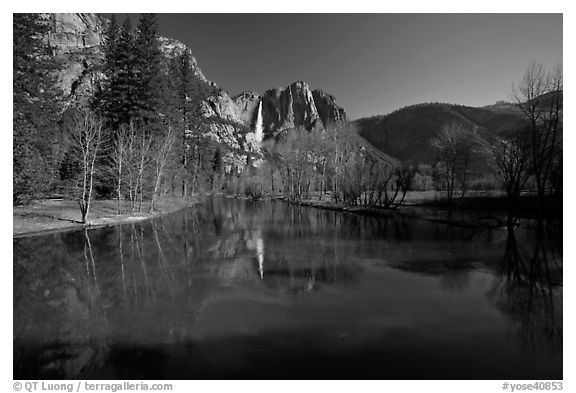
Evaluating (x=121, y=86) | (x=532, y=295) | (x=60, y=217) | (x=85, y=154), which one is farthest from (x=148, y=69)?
(x=532, y=295)

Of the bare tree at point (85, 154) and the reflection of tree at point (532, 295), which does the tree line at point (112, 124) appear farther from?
the reflection of tree at point (532, 295)

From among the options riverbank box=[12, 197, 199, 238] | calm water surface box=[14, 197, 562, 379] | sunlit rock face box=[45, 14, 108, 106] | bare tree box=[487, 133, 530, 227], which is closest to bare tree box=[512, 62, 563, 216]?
bare tree box=[487, 133, 530, 227]

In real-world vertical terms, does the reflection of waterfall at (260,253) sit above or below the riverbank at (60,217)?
below

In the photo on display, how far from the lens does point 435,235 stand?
65.2 ft

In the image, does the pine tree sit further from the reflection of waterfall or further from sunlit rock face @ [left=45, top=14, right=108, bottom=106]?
sunlit rock face @ [left=45, top=14, right=108, bottom=106]

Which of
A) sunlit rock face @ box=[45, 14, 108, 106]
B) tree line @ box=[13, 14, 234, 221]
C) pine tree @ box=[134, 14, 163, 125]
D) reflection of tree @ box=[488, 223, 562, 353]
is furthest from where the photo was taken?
sunlit rock face @ box=[45, 14, 108, 106]

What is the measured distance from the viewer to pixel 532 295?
28.2 ft

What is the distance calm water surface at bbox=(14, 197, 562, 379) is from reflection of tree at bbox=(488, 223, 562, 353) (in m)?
0.05

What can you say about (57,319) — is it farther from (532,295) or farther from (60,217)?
(60,217)

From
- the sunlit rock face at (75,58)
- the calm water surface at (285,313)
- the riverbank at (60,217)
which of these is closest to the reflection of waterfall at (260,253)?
the calm water surface at (285,313)

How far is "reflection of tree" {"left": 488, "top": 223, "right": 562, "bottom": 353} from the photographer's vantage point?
6398 mm

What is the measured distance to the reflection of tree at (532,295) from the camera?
6.40 m

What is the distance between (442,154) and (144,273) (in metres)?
46.2

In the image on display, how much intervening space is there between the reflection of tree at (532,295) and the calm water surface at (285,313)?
5cm
